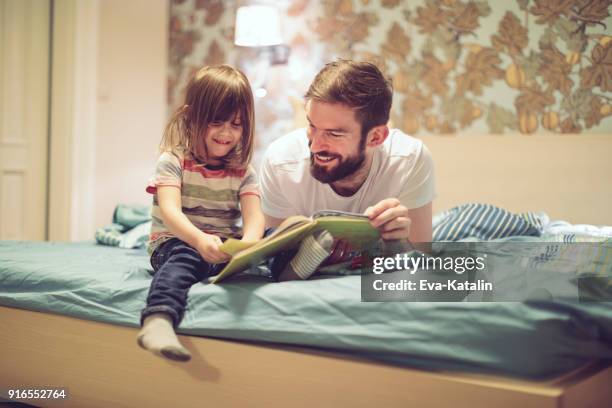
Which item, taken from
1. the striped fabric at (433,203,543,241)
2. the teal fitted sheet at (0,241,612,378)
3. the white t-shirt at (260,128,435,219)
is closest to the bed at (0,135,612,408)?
the teal fitted sheet at (0,241,612,378)

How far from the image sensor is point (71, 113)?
3.56 meters

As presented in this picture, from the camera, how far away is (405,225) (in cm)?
127

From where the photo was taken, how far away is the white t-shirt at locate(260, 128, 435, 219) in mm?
1636

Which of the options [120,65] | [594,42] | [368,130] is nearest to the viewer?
[368,130]

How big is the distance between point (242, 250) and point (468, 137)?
6.73ft

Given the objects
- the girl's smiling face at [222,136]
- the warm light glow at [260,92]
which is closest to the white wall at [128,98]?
the warm light glow at [260,92]

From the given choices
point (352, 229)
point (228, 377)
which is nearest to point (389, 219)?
point (352, 229)

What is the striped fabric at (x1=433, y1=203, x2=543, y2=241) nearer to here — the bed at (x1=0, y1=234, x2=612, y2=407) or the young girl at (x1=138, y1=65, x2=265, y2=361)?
the young girl at (x1=138, y1=65, x2=265, y2=361)

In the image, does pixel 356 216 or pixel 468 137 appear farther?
pixel 468 137

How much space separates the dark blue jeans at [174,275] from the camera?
3.92ft

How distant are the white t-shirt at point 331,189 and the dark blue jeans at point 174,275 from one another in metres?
0.32

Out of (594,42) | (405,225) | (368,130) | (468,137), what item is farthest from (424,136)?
(405,225)

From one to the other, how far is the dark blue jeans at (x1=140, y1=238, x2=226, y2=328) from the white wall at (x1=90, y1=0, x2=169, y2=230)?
254cm

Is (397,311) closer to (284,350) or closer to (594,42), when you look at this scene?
(284,350)
